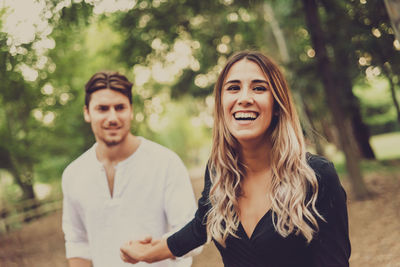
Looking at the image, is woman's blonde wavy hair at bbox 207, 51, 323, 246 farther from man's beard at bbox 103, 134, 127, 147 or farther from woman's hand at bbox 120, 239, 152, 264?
man's beard at bbox 103, 134, 127, 147

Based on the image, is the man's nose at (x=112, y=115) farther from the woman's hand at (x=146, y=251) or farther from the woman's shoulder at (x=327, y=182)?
the woman's shoulder at (x=327, y=182)

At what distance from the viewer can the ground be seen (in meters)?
7.37

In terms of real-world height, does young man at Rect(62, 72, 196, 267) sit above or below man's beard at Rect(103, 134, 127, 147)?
below

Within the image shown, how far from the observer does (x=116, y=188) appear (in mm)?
2969

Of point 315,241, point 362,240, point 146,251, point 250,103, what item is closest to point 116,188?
point 146,251

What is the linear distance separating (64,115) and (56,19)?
14.5 metres

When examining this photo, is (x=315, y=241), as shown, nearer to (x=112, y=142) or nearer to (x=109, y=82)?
(x=112, y=142)

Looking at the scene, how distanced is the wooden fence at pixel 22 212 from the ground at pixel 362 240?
7.64ft

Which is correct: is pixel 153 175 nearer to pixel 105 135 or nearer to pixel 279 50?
pixel 105 135

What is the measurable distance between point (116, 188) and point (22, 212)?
21878mm

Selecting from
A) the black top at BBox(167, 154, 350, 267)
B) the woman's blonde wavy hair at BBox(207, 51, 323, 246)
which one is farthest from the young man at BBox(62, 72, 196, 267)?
the black top at BBox(167, 154, 350, 267)

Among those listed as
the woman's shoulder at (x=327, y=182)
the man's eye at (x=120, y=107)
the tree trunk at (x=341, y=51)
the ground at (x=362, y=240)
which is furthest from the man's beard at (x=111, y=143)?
the tree trunk at (x=341, y=51)

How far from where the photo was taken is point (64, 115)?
19.7 m

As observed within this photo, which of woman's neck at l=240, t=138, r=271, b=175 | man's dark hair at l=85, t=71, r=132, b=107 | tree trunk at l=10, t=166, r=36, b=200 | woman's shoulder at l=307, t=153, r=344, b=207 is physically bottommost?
tree trunk at l=10, t=166, r=36, b=200
